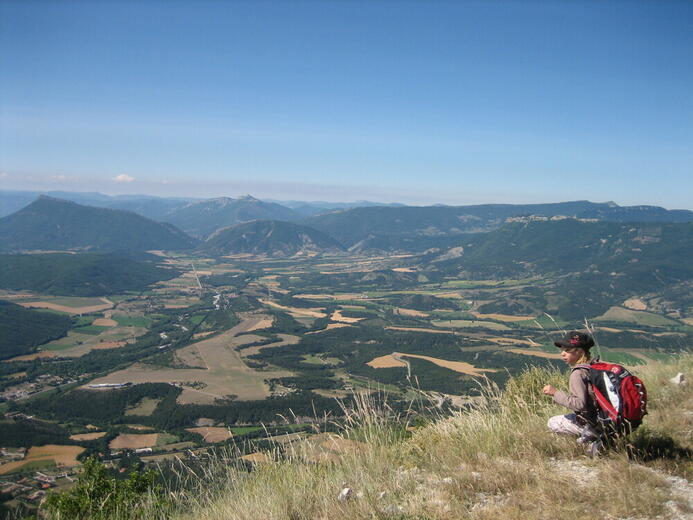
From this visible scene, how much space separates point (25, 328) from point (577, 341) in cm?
12317

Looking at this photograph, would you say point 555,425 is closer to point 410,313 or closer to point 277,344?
point 277,344

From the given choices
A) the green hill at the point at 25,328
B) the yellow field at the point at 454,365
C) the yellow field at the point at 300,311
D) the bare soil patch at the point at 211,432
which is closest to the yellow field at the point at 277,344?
the yellow field at the point at 300,311

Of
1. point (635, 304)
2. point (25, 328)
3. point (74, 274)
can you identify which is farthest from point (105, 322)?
point (635, 304)

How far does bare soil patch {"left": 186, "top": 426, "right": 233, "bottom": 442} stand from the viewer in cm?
4352

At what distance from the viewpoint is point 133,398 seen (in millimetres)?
59625

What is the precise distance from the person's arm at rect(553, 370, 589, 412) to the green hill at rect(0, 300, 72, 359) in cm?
10687

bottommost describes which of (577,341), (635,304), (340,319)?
(340,319)

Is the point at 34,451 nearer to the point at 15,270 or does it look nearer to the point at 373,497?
the point at 373,497

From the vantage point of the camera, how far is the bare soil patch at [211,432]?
143ft

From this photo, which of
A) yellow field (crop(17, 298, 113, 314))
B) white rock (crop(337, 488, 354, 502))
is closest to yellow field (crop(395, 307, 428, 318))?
yellow field (crop(17, 298, 113, 314))

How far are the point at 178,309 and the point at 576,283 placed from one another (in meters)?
141

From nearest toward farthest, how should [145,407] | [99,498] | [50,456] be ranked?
[99,498], [50,456], [145,407]

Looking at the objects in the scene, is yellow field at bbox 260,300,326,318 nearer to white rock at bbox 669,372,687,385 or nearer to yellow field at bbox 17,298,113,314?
yellow field at bbox 17,298,113,314

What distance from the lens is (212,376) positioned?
68.9 meters
